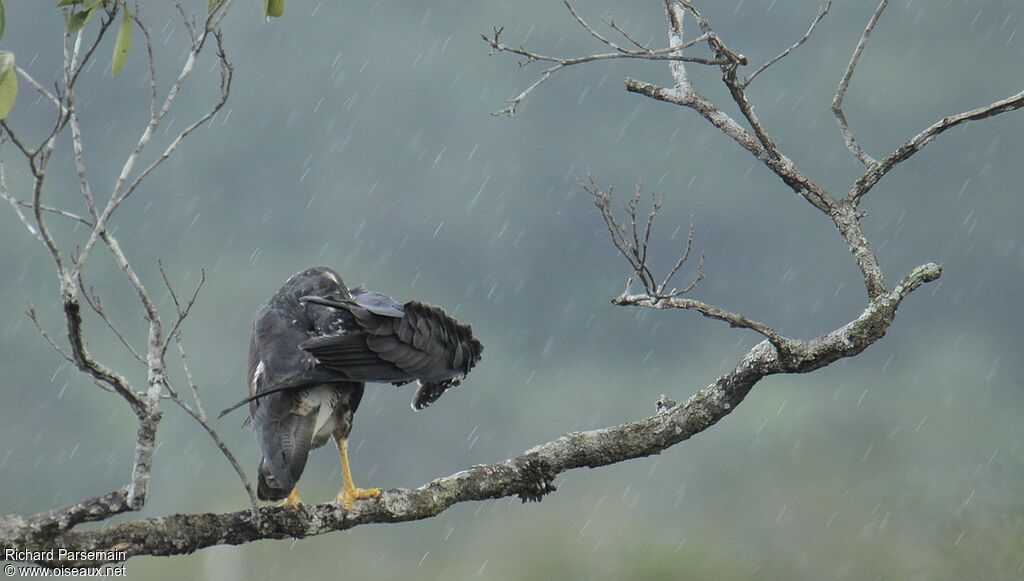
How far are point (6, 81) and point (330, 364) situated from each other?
1979 mm

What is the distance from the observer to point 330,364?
5188 mm

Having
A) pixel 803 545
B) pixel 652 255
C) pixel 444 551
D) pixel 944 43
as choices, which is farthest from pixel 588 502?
pixel 944 43

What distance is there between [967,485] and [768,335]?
2904cm

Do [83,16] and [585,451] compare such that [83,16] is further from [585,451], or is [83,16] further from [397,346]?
[585,451]

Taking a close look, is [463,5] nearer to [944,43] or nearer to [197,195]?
[197,195]

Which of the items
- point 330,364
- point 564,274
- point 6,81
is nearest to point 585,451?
point 330,364

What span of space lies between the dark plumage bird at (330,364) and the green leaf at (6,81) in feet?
5.47

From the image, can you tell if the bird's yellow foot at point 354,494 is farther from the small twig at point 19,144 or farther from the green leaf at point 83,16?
the green leaf at point 83,16

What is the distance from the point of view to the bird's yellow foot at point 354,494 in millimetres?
5012

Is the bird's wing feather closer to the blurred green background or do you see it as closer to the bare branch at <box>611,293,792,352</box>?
the bare branch at <box>611,293,792,352</box>

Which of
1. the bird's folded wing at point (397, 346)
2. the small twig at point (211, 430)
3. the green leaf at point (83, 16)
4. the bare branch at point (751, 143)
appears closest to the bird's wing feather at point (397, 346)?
the bird's folded wing at point (397, 346)

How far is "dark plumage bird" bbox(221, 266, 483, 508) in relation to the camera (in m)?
5.21

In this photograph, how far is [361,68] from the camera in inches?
3209

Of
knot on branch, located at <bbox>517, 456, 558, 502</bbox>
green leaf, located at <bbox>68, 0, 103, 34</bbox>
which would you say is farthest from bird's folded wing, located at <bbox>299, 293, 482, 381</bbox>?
green leaf, located at <bbox>68, 0, 103, 34</bbox>
